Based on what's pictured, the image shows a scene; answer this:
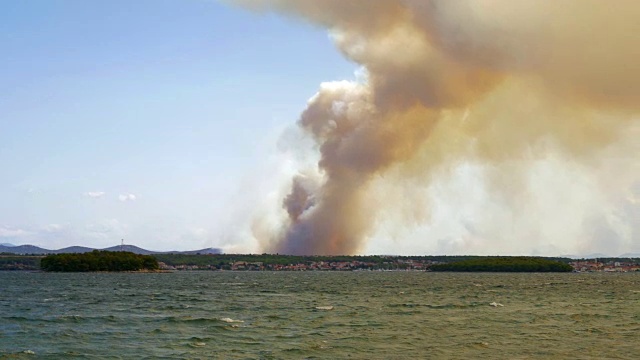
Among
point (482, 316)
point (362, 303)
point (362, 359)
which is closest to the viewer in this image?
point (362, 359)

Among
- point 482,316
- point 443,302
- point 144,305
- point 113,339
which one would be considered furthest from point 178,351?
Result: point 443,302

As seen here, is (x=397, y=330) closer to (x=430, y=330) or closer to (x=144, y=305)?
(x=430, y=330)

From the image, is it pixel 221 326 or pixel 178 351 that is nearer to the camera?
pixel 178 351

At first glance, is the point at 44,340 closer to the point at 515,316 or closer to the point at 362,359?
the point at 362,359

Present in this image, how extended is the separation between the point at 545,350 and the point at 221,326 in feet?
97.0

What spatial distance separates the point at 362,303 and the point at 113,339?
4955cm

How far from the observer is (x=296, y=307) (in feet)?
310

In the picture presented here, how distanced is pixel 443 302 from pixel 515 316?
25.2 meters

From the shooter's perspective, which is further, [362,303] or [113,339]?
[362,303]

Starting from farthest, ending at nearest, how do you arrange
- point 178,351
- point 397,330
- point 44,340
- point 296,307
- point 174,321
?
1. point 296,307
2. point 174,321
3. point 397,330
4. point 44,340
5. point 178,351

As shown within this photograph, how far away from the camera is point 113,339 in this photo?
5966 cm

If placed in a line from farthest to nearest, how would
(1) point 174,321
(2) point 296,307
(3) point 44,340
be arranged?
(2) point 296,307 → (1) point 174,321 → (3) point 44,340

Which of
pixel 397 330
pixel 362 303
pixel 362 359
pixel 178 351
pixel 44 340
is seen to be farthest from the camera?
pixel 362 303

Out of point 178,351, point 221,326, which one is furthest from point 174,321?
point 178,351
